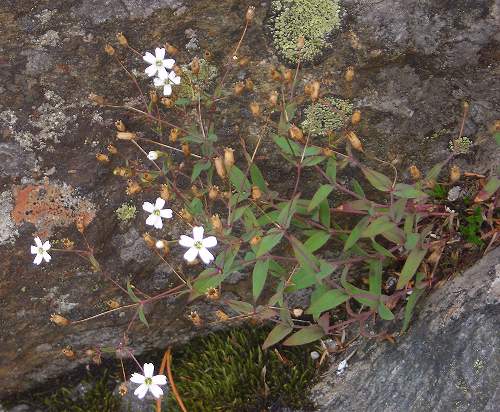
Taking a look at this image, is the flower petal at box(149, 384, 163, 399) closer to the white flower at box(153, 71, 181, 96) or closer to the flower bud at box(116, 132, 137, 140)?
the flower bud at box(116, 132, 137, 140)

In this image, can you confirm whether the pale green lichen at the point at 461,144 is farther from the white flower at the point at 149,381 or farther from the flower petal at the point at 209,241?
the white flower at the point at 149,381

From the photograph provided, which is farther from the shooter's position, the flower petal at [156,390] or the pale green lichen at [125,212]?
the pale green lichen at [125,212]

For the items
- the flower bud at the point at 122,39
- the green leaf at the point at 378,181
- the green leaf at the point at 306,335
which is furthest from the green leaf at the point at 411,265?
the flower bud at the point at 122,39

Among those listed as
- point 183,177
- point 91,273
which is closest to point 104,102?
point 183,177

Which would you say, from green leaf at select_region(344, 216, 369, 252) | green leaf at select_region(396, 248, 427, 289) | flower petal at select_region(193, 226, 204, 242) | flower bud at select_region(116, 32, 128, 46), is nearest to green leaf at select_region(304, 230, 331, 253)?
green leaf at select_region(344, 216, 369, 252)

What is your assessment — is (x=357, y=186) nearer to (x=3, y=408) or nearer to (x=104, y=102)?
(x=104, y=102)

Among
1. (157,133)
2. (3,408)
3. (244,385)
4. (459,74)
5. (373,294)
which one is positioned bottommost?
(3,408)

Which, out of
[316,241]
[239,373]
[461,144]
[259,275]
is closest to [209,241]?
[259,275]
